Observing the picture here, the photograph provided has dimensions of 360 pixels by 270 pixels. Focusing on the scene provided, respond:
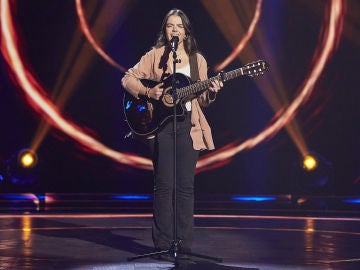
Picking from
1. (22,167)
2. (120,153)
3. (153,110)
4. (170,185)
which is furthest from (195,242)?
(22,167)

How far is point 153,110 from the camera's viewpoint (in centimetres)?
484

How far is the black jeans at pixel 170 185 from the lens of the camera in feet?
16.0

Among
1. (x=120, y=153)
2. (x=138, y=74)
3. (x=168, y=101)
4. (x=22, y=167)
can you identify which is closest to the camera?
(x=168, y=101)

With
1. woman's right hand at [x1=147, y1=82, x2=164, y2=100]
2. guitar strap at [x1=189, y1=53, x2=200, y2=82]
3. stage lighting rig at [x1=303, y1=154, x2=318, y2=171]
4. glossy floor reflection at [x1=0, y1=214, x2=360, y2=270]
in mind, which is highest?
stage lighting rig at [x1=303, y1=154, x2=318, y2=171]

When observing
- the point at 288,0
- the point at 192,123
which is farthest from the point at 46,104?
the point at 192,123

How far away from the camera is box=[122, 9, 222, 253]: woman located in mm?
4871

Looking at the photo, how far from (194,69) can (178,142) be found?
19.7 inches

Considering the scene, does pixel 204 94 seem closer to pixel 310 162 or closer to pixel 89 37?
pixel 310 162

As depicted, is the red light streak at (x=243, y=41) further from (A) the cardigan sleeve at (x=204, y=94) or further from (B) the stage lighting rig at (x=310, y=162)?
(A) the cardigan sleeve at (x=204, y=94)

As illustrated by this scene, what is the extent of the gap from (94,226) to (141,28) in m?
3.15

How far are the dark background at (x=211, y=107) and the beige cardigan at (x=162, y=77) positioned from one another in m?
3.79

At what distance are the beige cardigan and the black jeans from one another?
0.06 meters

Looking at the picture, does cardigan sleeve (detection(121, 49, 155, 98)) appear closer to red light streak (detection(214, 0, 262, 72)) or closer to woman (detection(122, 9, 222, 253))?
woman (detection(122, 9, 222, 253))

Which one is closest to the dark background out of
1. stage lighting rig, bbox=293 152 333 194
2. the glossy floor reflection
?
stage lighting rig, bbox=293 152 333 194
